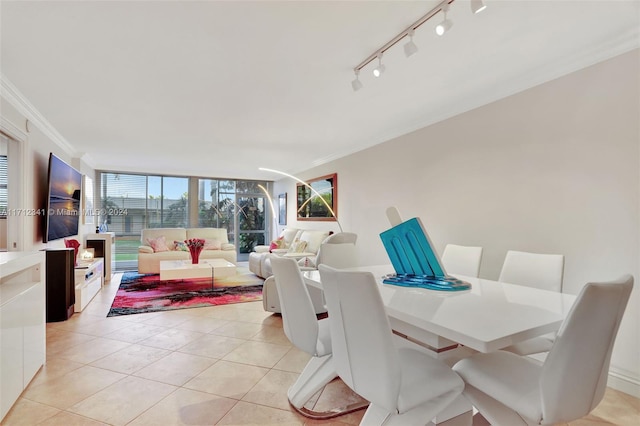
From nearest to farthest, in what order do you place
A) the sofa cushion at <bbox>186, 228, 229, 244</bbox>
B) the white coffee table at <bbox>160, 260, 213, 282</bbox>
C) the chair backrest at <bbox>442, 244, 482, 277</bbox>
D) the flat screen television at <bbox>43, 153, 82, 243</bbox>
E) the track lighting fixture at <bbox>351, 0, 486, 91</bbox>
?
the track lighting fixture at <bbox>351, 0, 486, 91</bbox>, the chair backrest at <bbox>442, 244, 482, 277</bbox>, the flat screen television at <bbox>43, 153, 82, 243</bbox>, the white coffee table at <bbox>160, 260, 213, 282</bbox>, the sofa cushion at <bbox>186, 228, 229, 244</bbox>

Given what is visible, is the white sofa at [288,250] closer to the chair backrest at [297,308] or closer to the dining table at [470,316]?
the chair backrest at [297,308]

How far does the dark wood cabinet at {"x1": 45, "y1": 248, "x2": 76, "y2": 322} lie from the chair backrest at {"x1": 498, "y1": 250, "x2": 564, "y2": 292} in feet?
13.9

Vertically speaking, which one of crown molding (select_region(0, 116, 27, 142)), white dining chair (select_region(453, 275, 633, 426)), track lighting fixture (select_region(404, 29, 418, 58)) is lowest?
white dining chair (select_region(453, 275, 633, 426))

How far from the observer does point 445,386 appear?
4.34ft

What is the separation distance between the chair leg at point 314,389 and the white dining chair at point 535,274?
→ 3.33ft

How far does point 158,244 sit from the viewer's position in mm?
6781

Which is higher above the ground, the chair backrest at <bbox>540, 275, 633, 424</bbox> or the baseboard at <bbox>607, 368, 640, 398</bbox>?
the chair backrest at <bbox>540, 275, 633, 424</bbox>

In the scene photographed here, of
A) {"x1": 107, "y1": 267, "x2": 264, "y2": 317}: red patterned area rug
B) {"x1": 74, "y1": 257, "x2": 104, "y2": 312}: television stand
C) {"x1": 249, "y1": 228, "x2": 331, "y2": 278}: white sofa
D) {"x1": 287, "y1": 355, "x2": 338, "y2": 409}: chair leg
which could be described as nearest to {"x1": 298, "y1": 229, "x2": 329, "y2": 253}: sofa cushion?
{"x1": 249, "y1": 228, "x2": 331, "y2": 278}: white sofa

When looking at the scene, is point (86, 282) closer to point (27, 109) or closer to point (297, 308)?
point (27, 109)

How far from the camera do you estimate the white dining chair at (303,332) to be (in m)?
1.72

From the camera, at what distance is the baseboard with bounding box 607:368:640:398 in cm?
208

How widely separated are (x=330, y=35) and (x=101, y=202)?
7.14 meters

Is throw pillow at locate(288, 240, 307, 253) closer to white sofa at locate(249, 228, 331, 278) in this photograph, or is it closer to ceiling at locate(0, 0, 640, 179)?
white sofa at locate(249, 228, 331, 278)

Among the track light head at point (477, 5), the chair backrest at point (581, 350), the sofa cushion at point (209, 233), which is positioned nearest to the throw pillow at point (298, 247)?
the sofa cushion at point (209, 233)
